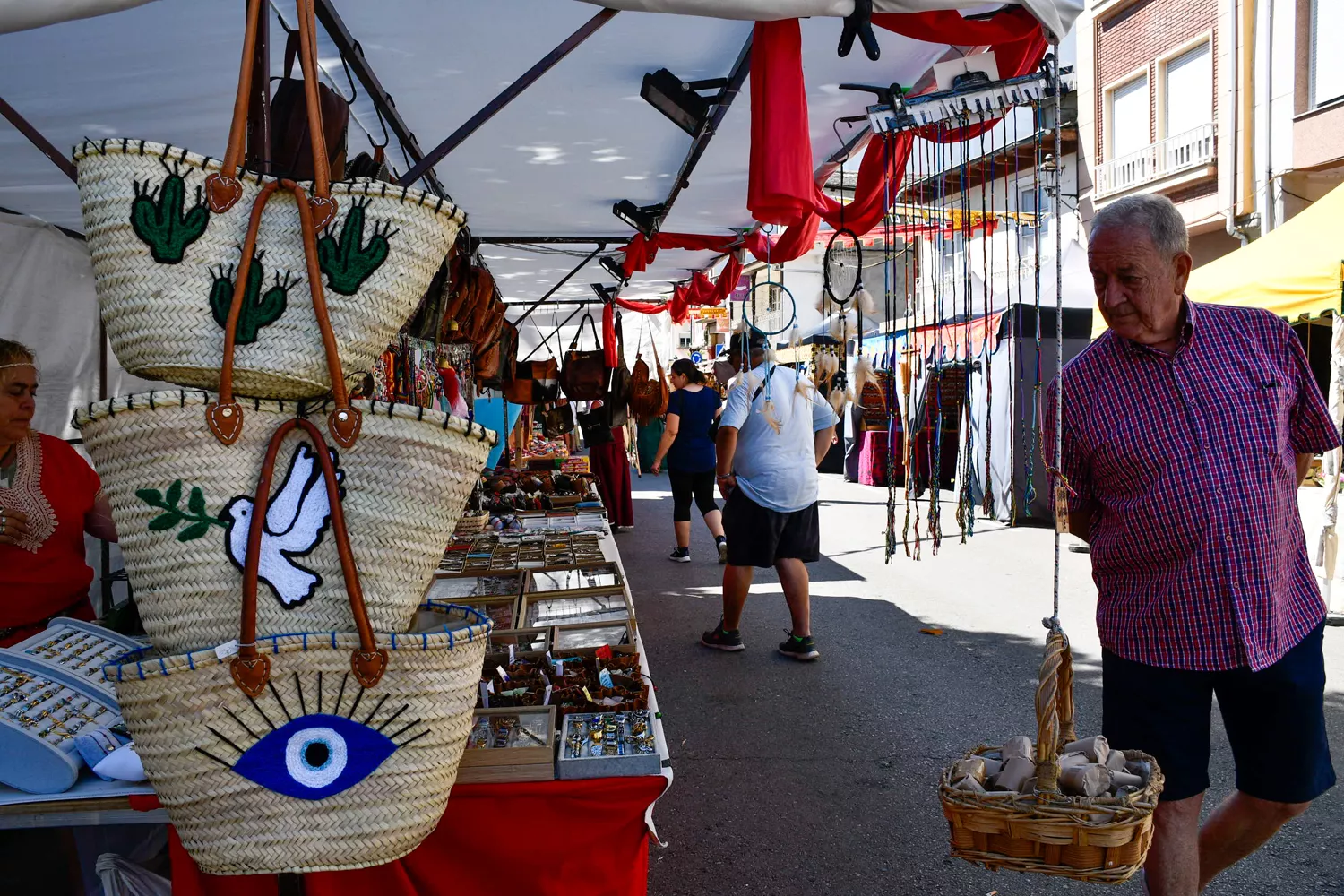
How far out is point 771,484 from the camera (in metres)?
4.78

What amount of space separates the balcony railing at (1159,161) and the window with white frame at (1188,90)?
16 centimetres

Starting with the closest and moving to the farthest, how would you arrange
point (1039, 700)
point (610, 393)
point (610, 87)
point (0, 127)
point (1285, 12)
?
point (1039, 700)
point (0, 127)
point (610, 87)
point (610, 393)
point (1285, 12)

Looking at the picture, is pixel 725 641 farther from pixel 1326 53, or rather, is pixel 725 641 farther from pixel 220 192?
pixel 1326 53

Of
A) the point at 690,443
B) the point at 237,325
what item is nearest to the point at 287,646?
the point at 237,325

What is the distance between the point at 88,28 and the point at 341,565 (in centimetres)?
202

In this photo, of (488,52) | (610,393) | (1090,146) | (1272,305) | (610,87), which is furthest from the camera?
(1090,146)

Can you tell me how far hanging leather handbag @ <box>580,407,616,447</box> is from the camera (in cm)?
835

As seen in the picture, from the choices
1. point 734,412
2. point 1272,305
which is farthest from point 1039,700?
point 1272,305

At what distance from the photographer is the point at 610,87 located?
364cm

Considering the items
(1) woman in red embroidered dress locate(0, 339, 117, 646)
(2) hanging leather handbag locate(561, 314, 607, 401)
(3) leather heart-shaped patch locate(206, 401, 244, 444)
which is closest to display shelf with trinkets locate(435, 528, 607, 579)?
(1) woman in red embroidered dress locate(0, 339, 117, 646)

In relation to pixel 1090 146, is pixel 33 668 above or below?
below

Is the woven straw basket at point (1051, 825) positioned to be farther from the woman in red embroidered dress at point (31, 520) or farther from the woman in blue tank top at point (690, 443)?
the woman in blue tank top at point (690, 443)

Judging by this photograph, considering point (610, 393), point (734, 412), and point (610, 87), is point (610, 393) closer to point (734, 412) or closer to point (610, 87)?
point (734, 412)

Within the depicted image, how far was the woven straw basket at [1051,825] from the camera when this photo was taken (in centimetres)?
158
